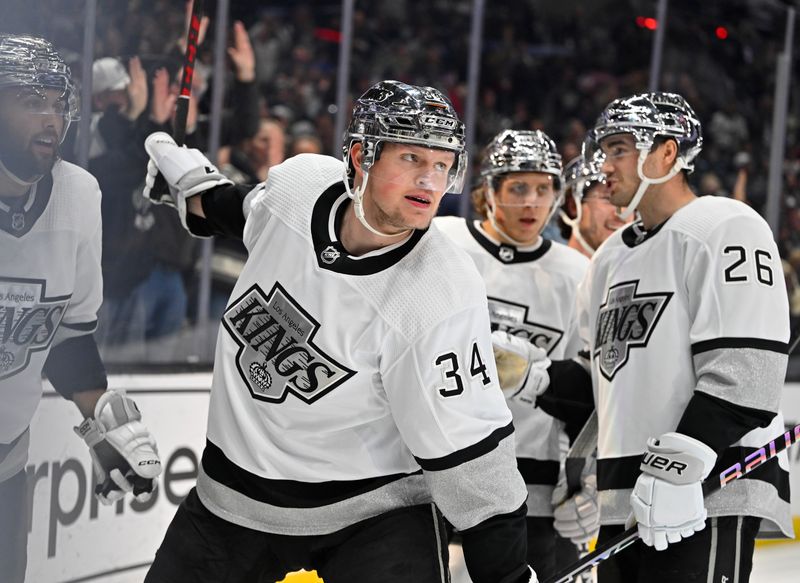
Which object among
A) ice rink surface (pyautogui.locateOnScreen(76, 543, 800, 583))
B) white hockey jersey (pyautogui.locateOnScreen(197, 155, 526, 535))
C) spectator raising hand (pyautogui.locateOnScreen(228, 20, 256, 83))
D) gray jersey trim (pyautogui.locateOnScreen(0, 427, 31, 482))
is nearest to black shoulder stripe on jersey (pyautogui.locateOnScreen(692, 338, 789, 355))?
white hockey jersey (pyautogui.locateOnScreen(197, 155, 526, 535))

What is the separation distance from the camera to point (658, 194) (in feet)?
7.45

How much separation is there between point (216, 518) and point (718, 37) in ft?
16.4

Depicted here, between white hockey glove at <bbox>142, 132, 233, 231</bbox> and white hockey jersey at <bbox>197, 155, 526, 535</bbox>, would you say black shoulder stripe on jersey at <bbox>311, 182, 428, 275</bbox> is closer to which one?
white hockey jersey at <bbox>197, 155, 526, 535</bbox>

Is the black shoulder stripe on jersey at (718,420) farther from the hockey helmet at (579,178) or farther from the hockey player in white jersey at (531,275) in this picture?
the hockey helmet at (579,178)

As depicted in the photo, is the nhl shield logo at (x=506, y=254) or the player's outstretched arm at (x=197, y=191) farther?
the nhl shield logo at (x=506, y=254)

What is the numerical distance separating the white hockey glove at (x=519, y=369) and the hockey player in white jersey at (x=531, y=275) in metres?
0.25

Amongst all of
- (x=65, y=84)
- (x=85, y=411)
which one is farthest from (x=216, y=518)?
(x=65, y=84)

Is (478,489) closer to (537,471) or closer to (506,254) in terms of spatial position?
(537,471)

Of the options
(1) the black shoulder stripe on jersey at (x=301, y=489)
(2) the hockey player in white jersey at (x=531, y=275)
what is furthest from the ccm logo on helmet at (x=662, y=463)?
(2) the hockey player in white jersey at (x=531, y=275)

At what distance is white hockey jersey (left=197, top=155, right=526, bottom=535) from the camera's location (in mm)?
1755

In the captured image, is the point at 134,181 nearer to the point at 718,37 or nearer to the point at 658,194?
the point at 658,194

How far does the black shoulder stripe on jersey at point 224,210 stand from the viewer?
6.81 ft

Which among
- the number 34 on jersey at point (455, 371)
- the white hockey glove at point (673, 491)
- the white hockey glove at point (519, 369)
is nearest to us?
the number 34 on jersey at point (455, 371)

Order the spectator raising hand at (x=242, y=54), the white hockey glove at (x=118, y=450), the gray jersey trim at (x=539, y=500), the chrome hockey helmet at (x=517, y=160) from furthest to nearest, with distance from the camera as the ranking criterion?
the spectator raising hand at (x=242, y=54) → the chrome hockey helmet at (x=517, y=160) → the gray jersey trim at (x=539, y=500) → the white hockey glove at (x=118, y=450)
